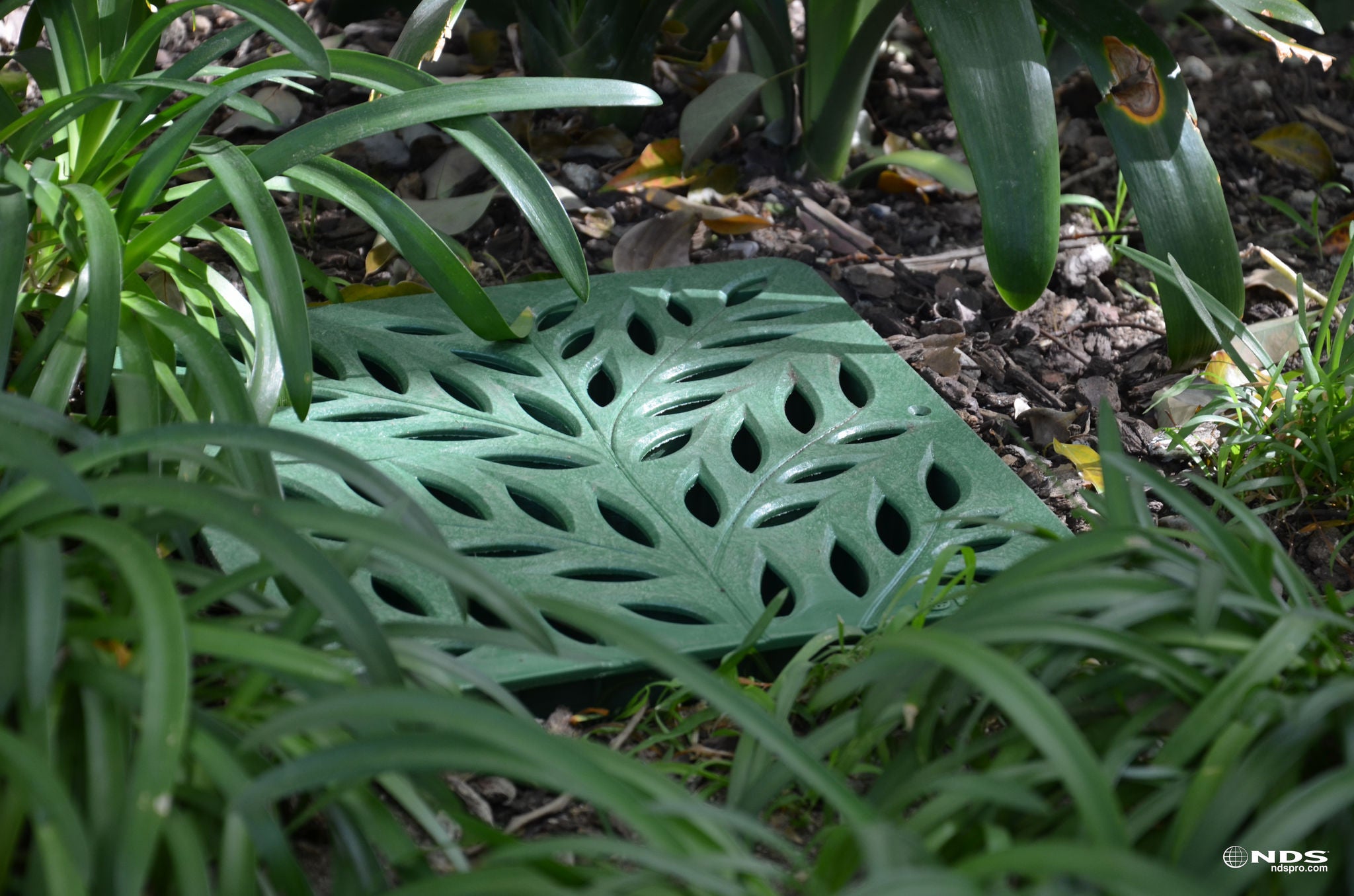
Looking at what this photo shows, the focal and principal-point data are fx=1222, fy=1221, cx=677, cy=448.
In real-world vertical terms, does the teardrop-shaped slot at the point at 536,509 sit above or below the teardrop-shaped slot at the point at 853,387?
below

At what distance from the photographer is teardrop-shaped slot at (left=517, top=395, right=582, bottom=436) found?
1519mm

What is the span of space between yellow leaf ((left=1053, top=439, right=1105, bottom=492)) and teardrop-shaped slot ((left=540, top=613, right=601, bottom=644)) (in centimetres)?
74

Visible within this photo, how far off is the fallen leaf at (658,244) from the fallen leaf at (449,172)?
1.16 ft

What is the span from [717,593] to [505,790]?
→ 318 millimetres

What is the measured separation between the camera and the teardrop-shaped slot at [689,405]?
1582mm

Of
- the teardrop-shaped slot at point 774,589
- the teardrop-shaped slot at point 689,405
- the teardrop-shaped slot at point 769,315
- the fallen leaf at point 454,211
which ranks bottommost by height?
the teardrop-shaped slot at point 774,589

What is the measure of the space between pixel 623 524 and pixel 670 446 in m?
0.18

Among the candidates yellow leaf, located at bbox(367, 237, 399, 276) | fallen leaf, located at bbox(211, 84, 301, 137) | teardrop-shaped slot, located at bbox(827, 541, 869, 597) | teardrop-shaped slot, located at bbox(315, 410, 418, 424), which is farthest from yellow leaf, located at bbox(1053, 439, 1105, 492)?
fallen leaf, located at bbox(211, 84, 301, 137)

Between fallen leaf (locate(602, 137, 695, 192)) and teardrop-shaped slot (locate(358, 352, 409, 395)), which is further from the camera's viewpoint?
fallen leaf (locate(602, 137, 695, 192))

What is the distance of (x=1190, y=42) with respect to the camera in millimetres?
3008

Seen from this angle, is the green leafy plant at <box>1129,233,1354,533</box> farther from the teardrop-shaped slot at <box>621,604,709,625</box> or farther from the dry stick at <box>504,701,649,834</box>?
the dry stick at <box>504,701,649,834</box>

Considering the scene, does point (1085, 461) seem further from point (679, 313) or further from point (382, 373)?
point (382, 373)

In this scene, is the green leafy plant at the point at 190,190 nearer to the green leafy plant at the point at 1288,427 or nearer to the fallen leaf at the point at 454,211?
the fallen leaf at the point at 454,211

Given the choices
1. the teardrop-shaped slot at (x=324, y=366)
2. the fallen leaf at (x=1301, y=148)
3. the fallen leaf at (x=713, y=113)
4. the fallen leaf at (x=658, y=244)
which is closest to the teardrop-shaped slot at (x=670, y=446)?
the teardrop-shaped slot at (x=324, y=366)
